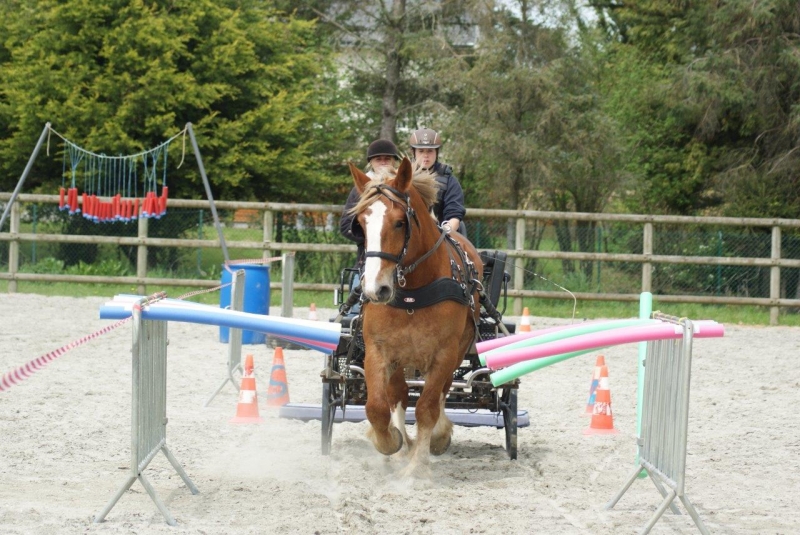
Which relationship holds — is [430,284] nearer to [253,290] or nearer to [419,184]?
[419,184]

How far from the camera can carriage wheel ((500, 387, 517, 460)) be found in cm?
671

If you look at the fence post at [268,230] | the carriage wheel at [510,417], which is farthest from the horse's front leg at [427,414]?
the fence post at [268,230]

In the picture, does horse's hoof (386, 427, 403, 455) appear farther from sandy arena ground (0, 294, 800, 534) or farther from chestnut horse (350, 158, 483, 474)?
sandy arena ground (0, 294, 800, 534)

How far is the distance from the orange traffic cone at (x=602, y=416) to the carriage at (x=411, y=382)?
3.42 feet

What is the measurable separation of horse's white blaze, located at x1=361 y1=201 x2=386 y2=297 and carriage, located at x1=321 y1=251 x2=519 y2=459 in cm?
105

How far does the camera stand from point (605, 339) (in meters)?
4.98

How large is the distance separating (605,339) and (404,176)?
146 centimetres

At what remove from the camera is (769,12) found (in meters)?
18.4

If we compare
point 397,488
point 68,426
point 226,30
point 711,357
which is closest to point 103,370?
point 68,426

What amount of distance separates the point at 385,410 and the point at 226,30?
56.0 ft

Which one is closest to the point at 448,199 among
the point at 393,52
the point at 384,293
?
the point at 384,293

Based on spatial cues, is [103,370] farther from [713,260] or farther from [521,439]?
[713,260]

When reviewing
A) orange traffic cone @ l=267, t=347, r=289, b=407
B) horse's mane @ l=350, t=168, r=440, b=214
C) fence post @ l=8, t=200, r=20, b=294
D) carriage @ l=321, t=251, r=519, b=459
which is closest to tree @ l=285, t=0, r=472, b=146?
fence post @ l=8, t=200, r=20, b=294

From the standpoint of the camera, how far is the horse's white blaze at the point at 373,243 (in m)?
5.20
